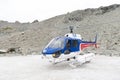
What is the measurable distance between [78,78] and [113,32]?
16.9 m

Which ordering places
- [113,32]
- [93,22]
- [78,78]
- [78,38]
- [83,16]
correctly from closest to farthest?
[78,78]
[78,38]
[113,32]
[93,22]
[83,16]

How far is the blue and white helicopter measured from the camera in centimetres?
1284

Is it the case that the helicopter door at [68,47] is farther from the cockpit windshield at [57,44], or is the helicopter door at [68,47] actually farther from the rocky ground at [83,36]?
the rocky ground at [83,36]

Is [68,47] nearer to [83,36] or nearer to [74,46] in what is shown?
[74,46]

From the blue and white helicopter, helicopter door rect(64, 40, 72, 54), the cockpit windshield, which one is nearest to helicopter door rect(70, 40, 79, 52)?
the blue and white helicopter

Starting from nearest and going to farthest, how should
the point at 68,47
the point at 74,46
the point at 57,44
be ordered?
the point at 57,44 → the point at 68,47 → the point at 74,46

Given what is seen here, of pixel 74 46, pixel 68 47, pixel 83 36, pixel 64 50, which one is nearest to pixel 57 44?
pixel 64 50

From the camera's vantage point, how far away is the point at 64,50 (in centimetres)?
1336

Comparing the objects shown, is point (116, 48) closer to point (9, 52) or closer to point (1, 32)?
point (9, 52)

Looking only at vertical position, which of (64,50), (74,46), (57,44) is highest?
(57,44)

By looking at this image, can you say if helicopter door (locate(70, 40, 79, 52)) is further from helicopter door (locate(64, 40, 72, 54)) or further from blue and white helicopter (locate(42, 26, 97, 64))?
helicopter door (locate(64, 40, 72, 54))

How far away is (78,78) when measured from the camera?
10.6 metres

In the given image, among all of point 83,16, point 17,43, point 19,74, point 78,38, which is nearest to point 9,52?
point 17,43

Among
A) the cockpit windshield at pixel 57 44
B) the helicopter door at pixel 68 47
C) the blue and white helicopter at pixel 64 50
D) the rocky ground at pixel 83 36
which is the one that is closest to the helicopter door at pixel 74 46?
the blue and white helicopter at pixel 64 50
